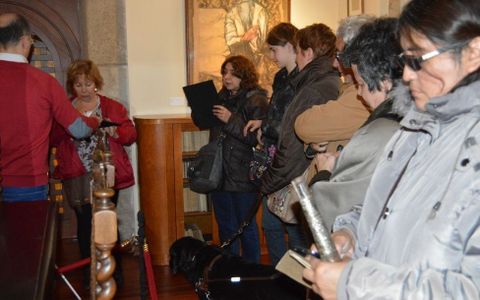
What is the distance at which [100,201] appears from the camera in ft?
4.98

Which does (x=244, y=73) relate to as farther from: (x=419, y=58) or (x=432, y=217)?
(x=432, y=217)

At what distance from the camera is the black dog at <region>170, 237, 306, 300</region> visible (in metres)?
2.50

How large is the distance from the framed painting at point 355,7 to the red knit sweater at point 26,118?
9.33 ft

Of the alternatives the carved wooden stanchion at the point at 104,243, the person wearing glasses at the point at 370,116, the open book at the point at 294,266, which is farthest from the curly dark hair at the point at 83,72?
the open book at the point at 294,266

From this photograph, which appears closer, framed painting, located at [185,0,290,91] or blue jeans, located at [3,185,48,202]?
blue jeans, located at [3,185,48,202]

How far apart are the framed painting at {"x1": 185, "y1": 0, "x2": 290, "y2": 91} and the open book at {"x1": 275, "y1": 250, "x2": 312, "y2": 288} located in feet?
11.9

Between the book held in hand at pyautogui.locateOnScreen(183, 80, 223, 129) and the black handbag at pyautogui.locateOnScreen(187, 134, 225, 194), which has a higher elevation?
the book held in hand at pyautogui.locateOnScreen(183, 80, 223, 129)

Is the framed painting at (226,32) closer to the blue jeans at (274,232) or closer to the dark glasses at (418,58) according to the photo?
the blue jeans at (274,232)

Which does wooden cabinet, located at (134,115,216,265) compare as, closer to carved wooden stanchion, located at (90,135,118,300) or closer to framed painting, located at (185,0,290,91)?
framed painting, located at (185,0,290,91)

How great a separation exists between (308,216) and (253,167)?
7.53 ft

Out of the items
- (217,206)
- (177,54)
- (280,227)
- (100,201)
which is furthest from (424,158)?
(177,54)

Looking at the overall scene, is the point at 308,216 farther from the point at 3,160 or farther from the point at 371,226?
the point at 3,160

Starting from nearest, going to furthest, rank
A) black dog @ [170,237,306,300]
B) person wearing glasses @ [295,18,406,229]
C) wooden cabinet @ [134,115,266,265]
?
person wearing glasses @ [295,18,406,229] < black dog @ [170,237,306,300] < wooden cabinet @ [134,115,266,265]

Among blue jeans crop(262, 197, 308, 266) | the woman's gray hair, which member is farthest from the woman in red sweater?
the woman's gray hair
